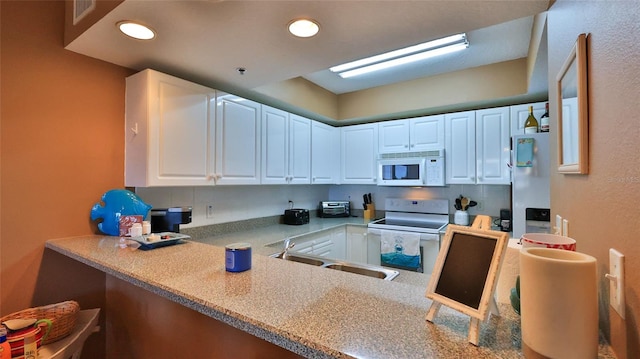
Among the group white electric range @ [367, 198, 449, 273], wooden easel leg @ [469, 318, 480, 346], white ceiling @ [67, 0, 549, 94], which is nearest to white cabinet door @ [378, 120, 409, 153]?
white electric range @ [367, 198, 449, 273]

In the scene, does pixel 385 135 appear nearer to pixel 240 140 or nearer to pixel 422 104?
pixel 422 104

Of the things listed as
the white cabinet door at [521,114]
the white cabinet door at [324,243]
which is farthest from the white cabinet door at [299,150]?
the white cabinet door at [521,114]

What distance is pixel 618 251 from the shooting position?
572 mm

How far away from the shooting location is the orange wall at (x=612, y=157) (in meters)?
0.52

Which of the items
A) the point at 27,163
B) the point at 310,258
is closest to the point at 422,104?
the point at 310,258

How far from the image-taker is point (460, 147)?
2.94 metres

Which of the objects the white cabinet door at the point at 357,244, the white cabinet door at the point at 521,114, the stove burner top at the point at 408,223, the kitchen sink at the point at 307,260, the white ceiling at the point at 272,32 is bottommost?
the white cabinet door at the point at 357,244

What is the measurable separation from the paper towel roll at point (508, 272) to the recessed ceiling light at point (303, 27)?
1.28m

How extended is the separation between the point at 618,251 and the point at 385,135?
292 cm

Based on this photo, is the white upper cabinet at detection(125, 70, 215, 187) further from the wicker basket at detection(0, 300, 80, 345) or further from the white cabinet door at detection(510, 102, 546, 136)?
the white cabinet door at detection(510, 102, 546, 136)

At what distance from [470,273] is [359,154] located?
→ 300cm

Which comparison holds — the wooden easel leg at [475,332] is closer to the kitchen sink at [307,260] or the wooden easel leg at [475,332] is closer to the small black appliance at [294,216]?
the kitchen sink at [307,260]

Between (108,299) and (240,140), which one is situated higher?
(240,140)

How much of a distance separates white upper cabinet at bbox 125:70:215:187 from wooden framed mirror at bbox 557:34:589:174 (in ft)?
6.74
